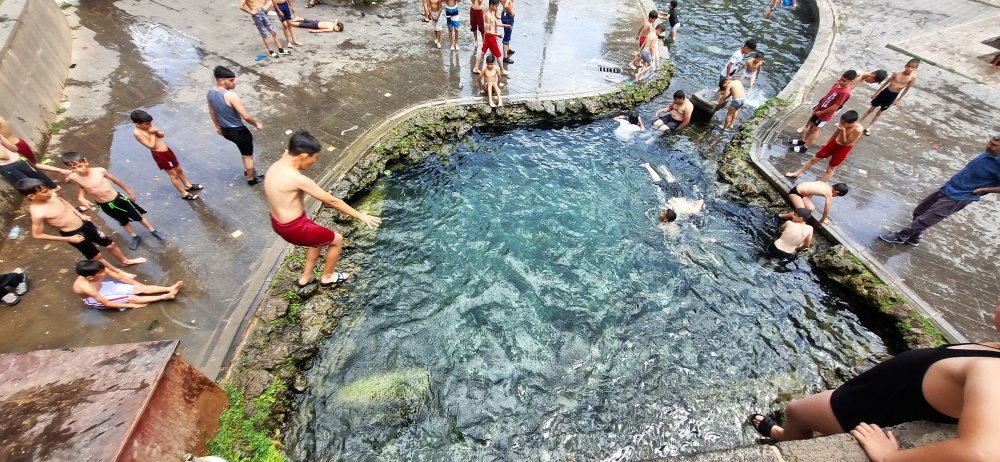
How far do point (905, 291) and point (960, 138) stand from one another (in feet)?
20.2

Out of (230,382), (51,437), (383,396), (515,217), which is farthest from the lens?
(515,217)

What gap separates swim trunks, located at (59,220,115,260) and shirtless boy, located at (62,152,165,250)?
0.33m

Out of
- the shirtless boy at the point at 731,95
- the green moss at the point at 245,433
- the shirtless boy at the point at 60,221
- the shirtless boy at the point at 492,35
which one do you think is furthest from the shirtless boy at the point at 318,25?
the shirtless boy at the point at 731,95

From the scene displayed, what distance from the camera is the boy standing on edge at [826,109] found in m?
8.35

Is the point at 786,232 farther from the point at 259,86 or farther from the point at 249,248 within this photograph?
the point at 259,86

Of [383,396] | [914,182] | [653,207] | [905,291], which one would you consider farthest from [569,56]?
[383,396]

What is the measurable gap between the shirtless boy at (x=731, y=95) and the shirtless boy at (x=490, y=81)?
567 centimetres

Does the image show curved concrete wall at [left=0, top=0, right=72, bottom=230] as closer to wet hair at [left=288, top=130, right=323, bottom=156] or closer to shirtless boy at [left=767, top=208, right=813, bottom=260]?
wet hair at [left=288, top=130, right=323, bottom=156]

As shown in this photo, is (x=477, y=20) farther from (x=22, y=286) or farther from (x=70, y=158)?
(x=22, y=286)

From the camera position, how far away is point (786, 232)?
709 cm

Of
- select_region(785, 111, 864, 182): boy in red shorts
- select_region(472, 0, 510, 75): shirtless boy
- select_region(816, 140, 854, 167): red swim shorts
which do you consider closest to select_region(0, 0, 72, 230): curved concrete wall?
select_region(472, 0, 510, 75): shirtless boy

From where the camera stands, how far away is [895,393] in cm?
275

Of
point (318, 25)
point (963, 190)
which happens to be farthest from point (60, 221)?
point (963, 190)

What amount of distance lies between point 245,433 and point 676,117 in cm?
1054
